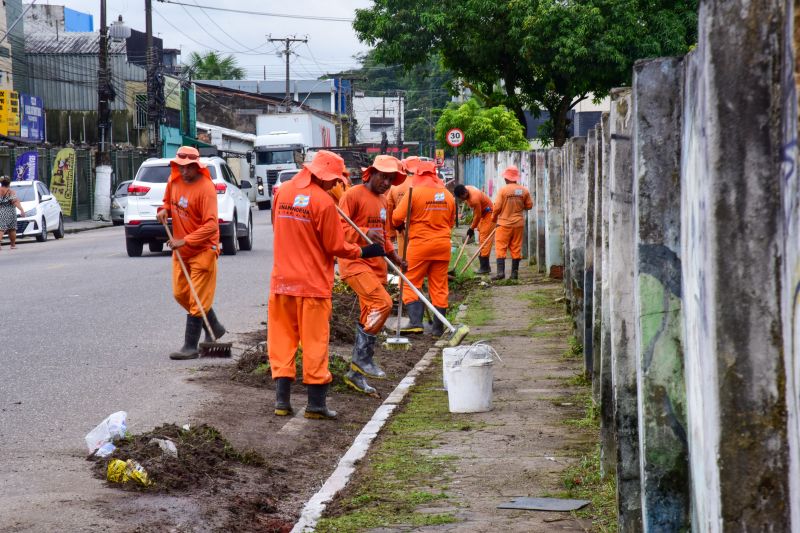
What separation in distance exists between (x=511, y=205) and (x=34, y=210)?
15.1m

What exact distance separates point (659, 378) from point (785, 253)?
1.46 m

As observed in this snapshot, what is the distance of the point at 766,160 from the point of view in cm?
317

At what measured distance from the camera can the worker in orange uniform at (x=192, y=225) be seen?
1102cm

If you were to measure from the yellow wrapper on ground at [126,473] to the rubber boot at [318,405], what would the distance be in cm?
225

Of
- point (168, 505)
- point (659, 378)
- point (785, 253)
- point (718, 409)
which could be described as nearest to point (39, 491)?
point (168, 505)

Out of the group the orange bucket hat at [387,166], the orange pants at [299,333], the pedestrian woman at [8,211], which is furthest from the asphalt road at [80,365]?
the pedestrian woman at [8,211]

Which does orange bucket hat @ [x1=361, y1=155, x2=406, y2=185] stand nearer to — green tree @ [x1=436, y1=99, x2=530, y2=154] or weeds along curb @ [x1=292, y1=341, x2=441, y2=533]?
weeds along curb @ [x1=292, y1=341, x2=441, y2=533]

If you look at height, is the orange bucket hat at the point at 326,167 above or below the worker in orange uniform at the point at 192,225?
above

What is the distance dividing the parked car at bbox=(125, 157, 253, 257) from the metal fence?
13923 mm

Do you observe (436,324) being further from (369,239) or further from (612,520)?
(612,520)

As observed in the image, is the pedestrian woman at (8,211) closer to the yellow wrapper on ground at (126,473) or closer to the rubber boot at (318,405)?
the rubber boot at (318,405)

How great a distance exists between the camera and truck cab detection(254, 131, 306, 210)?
52625mm

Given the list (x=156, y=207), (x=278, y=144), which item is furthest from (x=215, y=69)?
(x=156, y=207)

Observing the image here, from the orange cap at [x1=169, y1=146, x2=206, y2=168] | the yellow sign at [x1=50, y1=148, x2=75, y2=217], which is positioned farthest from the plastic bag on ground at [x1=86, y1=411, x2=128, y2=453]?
the yellow sign at [x1=50, y1=148, x2=75, y2=217]
